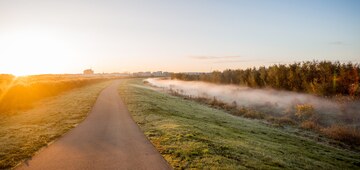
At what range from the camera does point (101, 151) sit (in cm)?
1191

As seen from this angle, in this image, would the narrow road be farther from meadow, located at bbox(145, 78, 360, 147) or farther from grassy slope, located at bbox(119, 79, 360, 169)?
meadow, located at bbox(145, 78, 360, 147)

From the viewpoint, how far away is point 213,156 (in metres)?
11.5

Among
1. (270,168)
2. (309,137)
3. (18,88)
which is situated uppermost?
(18,88)

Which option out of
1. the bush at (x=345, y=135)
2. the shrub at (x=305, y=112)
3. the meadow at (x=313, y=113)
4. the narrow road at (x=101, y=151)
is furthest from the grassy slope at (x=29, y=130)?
the shrub at (x=305, y=112)

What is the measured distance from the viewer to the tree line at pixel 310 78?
3466 centimetres

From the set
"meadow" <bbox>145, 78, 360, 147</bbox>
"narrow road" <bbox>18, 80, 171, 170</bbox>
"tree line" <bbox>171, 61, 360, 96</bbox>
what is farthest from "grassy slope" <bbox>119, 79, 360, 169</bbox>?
"tree line" <bbox>171, 61, 360, 96</bbox>

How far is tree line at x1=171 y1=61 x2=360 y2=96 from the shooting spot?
3466cm

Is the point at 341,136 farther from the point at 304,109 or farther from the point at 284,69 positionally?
the point at 284,69

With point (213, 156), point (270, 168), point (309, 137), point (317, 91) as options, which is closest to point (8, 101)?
point (213, 156)

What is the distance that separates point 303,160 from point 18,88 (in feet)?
102

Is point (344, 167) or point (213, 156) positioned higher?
point (213, 156)

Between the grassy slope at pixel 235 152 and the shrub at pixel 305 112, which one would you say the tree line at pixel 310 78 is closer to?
the shrub at pixel 305 112

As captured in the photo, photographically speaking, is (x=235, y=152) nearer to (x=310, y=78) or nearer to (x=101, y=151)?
(x=101, y=151)

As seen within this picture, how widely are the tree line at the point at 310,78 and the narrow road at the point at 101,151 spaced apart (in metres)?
29.5
